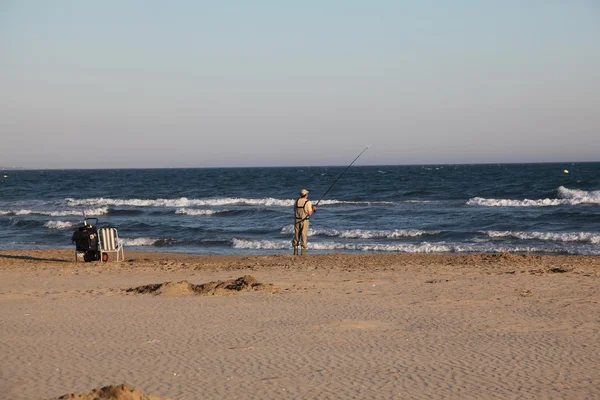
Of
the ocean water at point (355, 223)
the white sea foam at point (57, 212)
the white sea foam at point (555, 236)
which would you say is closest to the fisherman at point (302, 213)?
the ocean water at point (355, 223)

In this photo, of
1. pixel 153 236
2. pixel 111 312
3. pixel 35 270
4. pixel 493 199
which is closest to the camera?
pixel 111 312

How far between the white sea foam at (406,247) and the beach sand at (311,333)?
449 centimetres

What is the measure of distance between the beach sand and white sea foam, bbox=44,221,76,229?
40.1ft

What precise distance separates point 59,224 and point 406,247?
1295 centimetres

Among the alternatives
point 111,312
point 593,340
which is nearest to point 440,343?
point 593,340

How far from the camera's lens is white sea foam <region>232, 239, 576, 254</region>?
644 inches

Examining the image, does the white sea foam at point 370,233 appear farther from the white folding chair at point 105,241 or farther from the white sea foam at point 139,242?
the white folding chair at point 105,241

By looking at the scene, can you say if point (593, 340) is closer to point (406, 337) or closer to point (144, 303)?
point (406, 337)

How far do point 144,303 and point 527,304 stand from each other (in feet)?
16.0

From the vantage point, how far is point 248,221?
987 inches

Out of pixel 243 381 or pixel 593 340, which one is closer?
pixel 243 381

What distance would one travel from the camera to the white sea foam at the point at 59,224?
23.6 metres

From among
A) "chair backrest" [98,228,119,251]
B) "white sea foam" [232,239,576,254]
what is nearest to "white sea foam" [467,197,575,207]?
"white sea foam" [232,239,576,254]

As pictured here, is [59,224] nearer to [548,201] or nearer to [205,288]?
[205,288]
